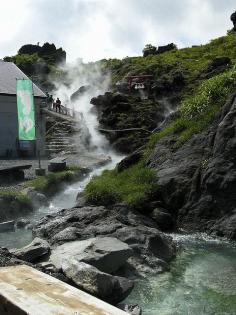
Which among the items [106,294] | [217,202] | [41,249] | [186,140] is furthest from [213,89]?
[106,294]

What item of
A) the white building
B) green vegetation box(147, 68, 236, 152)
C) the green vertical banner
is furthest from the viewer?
the white building

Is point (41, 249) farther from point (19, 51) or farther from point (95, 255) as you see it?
point (19, 51)

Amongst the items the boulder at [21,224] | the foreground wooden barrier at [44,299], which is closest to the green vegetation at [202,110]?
the boulder at [21,224]

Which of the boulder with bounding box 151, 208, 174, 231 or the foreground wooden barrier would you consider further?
the boulder with bounding box 151, 208, 174, 231

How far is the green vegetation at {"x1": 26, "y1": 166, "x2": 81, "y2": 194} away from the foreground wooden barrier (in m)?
19.0

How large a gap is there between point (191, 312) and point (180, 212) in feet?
29.9

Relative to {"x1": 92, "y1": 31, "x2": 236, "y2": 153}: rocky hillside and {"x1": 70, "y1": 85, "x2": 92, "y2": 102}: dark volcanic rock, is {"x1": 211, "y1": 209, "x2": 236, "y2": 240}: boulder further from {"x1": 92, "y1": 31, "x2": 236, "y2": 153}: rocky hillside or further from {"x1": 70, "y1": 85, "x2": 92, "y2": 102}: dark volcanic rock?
{"x1": 70, "y1": 85, "x2": 92, "y2": 102}: dark volcanic rock

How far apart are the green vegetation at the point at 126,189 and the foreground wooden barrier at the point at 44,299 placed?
12.2m

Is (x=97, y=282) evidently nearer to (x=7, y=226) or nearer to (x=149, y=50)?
(x=7, y=226)

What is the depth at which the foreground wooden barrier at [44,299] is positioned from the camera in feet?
19.5

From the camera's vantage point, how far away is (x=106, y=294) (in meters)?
10.0

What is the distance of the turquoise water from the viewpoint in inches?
418

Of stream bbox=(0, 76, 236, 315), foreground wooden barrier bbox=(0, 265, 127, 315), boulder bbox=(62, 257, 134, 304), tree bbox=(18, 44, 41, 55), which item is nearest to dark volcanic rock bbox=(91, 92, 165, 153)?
stream bbox=(0, 76, 236, 315)

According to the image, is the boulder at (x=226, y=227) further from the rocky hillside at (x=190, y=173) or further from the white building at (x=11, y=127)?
the white building at (x=11, y=127)
